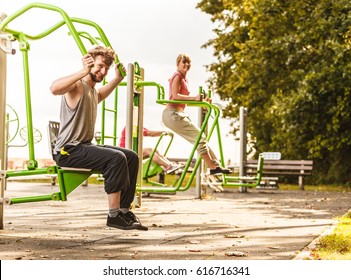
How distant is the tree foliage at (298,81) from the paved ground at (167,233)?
30.8ft

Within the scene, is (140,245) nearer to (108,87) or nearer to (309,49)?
(108,87)

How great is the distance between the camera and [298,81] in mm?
21844

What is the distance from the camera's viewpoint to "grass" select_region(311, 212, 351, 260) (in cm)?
552

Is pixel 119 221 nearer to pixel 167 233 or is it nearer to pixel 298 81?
pixel 167 233

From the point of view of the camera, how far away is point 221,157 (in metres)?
12.1

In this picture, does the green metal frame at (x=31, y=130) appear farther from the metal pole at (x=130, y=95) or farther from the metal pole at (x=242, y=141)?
the metal pole at (x=242, y=141)

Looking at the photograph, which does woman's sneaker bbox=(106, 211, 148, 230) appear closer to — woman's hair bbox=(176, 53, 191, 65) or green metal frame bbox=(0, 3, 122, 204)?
green metal frame bbox=(0, 3, 122, 204)

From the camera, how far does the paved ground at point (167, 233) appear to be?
555 centimetres

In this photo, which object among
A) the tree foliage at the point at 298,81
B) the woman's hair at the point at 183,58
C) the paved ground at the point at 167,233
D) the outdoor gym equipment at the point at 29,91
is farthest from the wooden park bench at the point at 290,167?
the outdoor gym equipment at the point at 29,91

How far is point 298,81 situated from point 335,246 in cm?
1608

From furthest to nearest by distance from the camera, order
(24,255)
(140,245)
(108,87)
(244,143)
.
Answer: (244,143)
(108,87)
(140,245)
(24,255)
